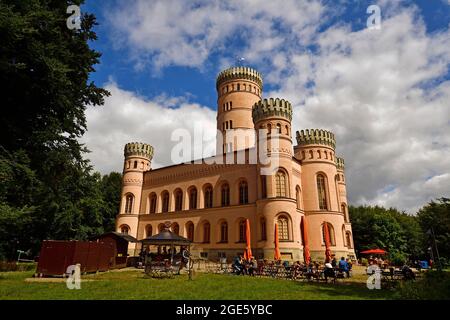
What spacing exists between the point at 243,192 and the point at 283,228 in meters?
6.03

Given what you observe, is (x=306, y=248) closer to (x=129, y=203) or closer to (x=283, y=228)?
(x=283, y=228)

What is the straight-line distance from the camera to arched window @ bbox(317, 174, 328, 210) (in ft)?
103

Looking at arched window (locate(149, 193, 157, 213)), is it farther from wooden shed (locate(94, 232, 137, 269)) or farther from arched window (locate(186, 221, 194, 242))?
wooden shed (locate(94, 232, 137, 269))

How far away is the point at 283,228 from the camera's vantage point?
27297mm

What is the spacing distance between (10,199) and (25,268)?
359 inches

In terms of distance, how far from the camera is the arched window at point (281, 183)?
28.4 metres

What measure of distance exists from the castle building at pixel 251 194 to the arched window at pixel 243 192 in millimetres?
107

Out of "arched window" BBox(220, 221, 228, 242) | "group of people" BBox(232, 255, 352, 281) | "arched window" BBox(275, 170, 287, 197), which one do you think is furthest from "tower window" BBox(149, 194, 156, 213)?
"group of people" BBox(232, 255, 352, 281)

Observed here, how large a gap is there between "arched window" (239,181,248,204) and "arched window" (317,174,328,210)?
7833 millimetres

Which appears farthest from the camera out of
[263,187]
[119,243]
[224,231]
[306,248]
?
[224,231]

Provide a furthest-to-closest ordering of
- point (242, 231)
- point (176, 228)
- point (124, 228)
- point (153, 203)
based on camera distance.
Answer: point (153, 203) < point (124, 228) < point (176, 228) < point (242, 231)

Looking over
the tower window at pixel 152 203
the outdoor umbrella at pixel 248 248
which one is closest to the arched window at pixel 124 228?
the tower window at pixel 152 203

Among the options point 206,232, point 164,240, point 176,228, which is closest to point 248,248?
point 164,240
